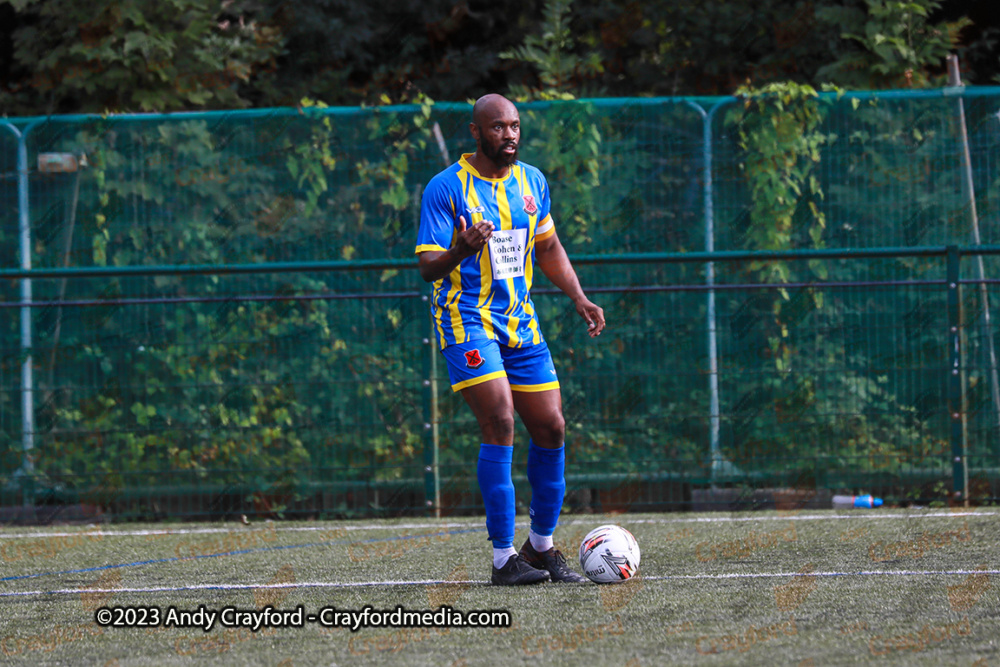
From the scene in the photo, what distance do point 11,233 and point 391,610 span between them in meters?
5.79

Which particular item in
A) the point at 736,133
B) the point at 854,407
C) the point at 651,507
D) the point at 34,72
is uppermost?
the point at 34,72

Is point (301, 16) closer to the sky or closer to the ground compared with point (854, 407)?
closer to the sky

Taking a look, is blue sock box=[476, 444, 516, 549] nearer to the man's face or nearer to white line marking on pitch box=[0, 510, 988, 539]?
the man's face

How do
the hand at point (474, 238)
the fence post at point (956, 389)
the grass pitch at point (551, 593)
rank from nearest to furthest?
1. the grass pitch at point (551, 593)
2. the hand at point (474, 238)
3. the fence post at point (956, 389)

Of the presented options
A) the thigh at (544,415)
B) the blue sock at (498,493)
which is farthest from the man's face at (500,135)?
the blue sock at (498,493)

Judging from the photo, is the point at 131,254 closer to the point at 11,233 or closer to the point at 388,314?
the point at 11,233

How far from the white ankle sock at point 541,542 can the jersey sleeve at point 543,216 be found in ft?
4.47

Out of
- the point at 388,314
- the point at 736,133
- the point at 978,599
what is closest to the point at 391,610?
the point at 978,599

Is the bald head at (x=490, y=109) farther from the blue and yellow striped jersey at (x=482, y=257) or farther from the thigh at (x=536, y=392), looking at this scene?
the thigh at (x=536, y=392)

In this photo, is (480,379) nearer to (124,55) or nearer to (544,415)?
(544,415)

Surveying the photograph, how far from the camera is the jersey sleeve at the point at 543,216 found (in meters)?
6.08

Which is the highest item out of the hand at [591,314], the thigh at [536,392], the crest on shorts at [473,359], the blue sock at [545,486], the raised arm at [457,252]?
the raised arm at [457,252]

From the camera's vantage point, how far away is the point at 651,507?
9148mm

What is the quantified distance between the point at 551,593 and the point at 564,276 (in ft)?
5.16
